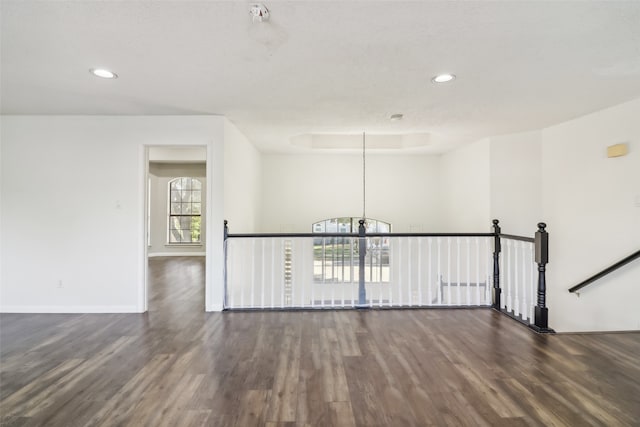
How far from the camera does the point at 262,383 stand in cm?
225

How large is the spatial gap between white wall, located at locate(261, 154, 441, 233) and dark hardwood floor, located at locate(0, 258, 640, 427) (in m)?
3.54

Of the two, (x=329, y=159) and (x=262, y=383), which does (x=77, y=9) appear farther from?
(x=329, y=159)

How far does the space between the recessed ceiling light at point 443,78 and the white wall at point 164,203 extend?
312 inches

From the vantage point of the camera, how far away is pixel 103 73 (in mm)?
2678

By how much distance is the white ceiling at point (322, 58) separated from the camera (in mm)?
1851

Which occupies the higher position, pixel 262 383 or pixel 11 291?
pixel 11 291

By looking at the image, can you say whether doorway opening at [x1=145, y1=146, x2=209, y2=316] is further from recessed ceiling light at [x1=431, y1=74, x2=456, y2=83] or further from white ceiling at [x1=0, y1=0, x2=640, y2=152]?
recessed ceiling light at [x1=431, y1=74, x2=456, y2=83]

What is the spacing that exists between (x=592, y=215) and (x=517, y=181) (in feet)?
4.03

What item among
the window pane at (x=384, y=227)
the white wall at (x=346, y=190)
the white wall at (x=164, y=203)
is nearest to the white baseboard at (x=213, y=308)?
the white wall at (x=346, y=190)

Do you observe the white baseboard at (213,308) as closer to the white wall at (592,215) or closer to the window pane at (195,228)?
the white wall at (592,215)

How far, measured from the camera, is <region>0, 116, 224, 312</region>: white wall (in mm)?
3895

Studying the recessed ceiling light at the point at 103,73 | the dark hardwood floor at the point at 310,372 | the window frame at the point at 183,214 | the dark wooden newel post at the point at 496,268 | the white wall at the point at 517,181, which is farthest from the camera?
the window frame at the point at 183,214

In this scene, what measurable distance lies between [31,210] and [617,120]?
738 centimetres

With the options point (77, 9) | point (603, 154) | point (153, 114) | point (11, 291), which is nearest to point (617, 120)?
point (603, 154)
